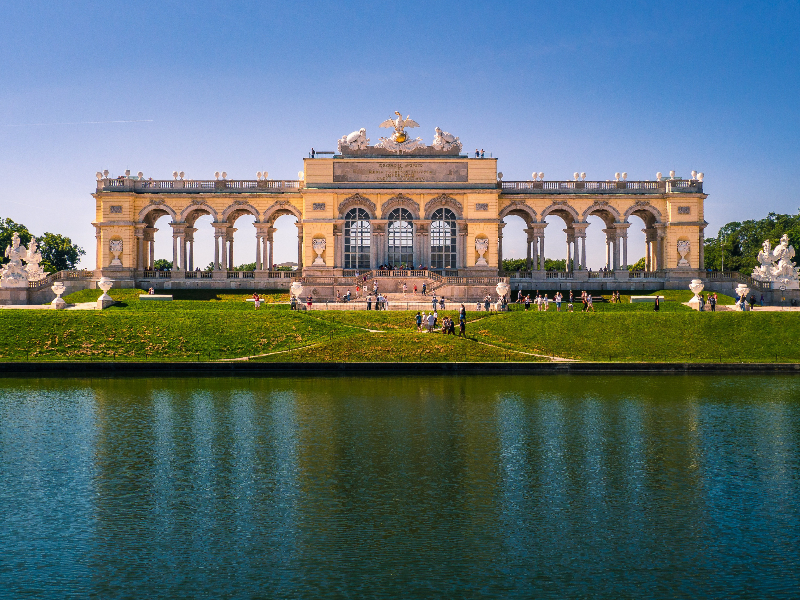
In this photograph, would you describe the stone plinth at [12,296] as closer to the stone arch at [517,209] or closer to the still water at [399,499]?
the still water at [399,499]

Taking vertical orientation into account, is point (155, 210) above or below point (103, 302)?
above

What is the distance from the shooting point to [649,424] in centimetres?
2208

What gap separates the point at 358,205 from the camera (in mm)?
67562

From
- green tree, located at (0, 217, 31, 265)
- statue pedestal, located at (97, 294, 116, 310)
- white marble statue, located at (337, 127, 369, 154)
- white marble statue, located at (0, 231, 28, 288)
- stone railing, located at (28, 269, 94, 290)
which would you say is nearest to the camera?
statue pedestal, located at (97, 294, 116, 310)

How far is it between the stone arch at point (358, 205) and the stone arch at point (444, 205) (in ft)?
14.7

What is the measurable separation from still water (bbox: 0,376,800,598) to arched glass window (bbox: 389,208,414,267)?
42.9 m

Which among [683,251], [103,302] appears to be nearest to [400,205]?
[683,251]

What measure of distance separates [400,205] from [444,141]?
21.7 ft

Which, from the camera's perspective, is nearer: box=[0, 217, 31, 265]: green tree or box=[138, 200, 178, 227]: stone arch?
box=[138, 200, 178, 227]: stone arch

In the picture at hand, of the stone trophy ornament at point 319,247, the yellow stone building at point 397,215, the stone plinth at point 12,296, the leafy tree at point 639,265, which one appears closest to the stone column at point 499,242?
the yellow stone building at point 397,215

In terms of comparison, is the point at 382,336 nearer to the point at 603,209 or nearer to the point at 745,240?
the point at 603,209

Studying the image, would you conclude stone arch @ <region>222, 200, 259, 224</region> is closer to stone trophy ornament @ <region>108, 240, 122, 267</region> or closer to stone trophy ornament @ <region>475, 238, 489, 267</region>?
stone trophy ornament @ <region>108, 240, 122, 267</region>

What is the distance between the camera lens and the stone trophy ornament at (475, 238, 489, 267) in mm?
67125

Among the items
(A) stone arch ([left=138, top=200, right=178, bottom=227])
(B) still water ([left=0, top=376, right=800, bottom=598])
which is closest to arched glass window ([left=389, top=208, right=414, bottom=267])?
(A) stone arch ([left=138, top=200, right=178, bottom=227])
